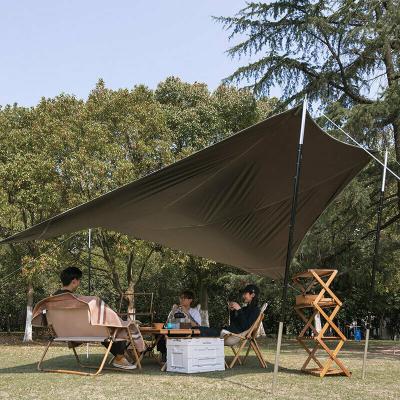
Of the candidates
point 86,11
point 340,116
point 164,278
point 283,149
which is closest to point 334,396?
point 283,149

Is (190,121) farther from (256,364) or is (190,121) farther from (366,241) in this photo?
(256,364)

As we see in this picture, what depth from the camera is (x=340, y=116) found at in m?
9.53

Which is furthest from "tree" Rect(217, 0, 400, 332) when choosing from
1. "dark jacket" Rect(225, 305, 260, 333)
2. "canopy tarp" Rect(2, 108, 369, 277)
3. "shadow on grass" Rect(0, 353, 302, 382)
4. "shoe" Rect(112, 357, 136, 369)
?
"shoe" Rect(112, 357, 136, 369)

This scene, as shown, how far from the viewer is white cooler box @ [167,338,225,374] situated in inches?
203

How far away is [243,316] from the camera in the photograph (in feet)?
19.3

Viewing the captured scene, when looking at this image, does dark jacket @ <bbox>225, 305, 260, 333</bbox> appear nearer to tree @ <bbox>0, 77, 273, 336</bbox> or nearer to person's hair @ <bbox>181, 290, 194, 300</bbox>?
person's hair @ <bbox>181, 290, 194, 300</bbox>

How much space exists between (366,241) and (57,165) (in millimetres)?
7631

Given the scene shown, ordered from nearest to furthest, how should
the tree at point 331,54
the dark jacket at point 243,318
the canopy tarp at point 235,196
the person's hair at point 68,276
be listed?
the canopy tarp at point 235,196 → the person's hair at point 68,276 → the dark jacket at point 243,318 → the tree at point 331,54

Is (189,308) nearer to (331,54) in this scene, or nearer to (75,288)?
(75,288)

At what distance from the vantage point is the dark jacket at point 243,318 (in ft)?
19.2

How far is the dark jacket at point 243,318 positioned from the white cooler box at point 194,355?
0.45 metres

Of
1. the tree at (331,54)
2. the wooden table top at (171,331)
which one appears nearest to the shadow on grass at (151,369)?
the wooden table top at (171,331)

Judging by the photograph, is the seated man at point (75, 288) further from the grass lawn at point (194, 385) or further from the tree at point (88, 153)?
the tree at point (88, 153)

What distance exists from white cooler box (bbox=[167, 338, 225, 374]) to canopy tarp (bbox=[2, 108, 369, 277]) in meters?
1.37
